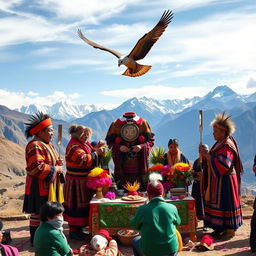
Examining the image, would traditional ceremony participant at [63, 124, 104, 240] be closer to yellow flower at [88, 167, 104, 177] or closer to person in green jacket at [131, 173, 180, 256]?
yellow flower at [88, 167, 104, 177]

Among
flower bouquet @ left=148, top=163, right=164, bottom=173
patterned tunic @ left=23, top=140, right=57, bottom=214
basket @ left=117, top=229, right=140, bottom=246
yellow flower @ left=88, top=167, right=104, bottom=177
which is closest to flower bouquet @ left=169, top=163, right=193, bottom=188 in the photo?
flower bouquet @ left=148, top=163, right=164, bottom=173

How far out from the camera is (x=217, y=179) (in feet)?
29.1

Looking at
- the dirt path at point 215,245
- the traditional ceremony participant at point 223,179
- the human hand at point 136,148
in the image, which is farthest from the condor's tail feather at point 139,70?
the dirt path at point 215,245

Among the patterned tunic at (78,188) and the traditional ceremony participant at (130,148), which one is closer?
the patterned tunic at (78,188)

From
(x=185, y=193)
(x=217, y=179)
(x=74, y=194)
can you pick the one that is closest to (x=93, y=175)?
(x=74, y=194)

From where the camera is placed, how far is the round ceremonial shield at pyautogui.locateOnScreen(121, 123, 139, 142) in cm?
1049

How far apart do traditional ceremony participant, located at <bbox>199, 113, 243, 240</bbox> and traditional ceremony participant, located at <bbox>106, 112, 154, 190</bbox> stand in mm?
2032

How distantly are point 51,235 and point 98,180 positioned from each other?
3.60 metres

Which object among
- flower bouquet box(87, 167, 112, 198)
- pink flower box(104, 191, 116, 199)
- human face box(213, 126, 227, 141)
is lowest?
pink flower box(104, 191, 116, 199)

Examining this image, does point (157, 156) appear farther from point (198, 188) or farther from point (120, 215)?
point (120, 215)

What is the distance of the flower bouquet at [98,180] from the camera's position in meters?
8.79

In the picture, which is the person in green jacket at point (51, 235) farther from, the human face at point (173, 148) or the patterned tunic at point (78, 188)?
the human face at point (173, 148)

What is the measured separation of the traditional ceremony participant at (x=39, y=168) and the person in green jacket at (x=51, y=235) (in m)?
3.01

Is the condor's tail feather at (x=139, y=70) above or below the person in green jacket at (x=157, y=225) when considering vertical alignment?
above
